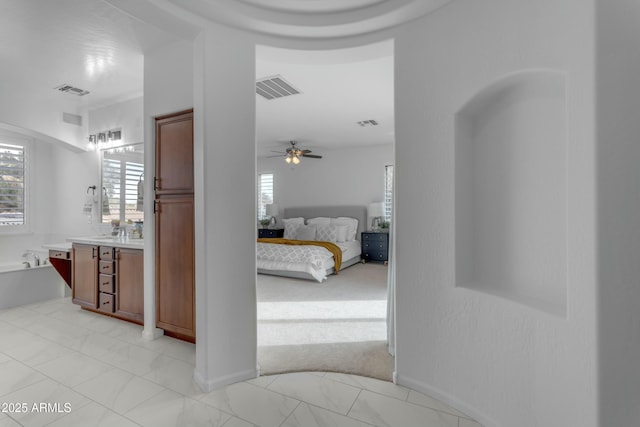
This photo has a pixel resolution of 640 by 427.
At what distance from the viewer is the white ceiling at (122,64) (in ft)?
8.10

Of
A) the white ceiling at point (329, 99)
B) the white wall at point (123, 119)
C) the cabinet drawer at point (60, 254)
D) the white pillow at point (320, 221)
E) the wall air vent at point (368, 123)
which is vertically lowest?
the cabinet drawer at point (60, 254)

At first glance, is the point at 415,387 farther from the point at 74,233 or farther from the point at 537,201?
the point at 74,233

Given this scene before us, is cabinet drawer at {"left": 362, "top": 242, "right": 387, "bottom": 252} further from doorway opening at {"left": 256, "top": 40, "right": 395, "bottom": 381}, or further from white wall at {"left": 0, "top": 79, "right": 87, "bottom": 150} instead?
white wall at {"left": 0, "top": 79, "right": 87, "bottom": 150}

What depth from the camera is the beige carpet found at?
8.73 ft

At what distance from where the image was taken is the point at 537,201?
1851mm

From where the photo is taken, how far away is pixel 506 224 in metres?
2.02

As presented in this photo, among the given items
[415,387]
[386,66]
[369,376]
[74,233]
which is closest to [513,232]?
[415,387]

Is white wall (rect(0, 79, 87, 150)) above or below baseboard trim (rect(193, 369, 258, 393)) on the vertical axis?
above

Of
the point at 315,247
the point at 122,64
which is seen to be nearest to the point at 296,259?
the point at 315,247

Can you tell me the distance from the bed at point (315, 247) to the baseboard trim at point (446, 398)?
3.21m

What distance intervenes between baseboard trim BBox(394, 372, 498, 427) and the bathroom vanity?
8.99 feet

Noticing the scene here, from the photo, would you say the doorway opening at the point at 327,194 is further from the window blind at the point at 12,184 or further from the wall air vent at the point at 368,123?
the window blind at the point at 12,184

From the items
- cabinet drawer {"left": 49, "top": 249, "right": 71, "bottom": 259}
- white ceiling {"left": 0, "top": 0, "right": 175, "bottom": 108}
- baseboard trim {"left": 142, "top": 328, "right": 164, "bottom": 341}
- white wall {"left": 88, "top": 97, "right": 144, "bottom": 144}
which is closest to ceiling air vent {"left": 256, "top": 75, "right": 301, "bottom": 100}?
white ceiling {"left": 0, "top": 0, "right": 175, "bottom": 108}

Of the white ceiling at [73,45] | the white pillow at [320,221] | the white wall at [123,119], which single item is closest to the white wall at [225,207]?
the white ceiling at [73,45]
